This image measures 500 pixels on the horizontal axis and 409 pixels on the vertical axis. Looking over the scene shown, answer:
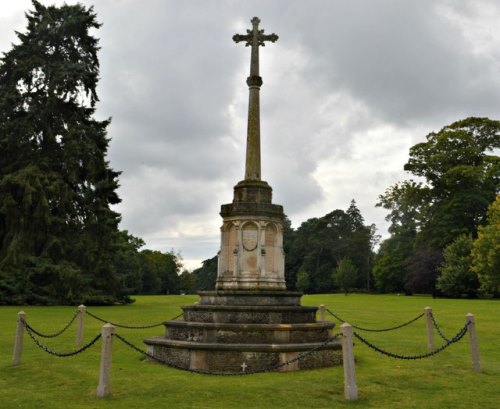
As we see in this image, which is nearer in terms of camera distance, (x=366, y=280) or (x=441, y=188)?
(x=441, y=188)

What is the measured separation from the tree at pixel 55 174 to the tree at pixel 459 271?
29.5 metres

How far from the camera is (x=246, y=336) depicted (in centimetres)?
1170

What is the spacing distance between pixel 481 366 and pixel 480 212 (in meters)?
43.6

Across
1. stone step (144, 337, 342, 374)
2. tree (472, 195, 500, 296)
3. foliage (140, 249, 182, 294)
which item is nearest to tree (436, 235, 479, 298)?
tree (472, 195, 500, 296)

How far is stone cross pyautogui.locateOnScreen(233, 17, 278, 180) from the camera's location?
14656 millimetres

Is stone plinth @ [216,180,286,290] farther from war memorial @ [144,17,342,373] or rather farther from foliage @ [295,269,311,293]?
foliage @ [295,269,311,293]

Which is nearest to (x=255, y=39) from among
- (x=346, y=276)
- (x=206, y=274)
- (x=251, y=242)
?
(x=251, y=242)

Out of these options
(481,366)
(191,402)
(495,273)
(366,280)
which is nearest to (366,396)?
(191,402)

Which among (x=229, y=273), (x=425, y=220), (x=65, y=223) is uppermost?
(x=425, y=220)

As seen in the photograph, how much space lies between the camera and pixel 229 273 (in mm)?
13820

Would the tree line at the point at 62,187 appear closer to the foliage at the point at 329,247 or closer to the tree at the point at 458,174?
the tree at the point at 458,174

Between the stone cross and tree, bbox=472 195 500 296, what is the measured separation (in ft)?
92.1

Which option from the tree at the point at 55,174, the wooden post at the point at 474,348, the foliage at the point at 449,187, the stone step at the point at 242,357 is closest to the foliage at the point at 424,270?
the foliage at the point at 449,187

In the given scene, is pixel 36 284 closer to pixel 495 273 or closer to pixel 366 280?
pixel 495 273
